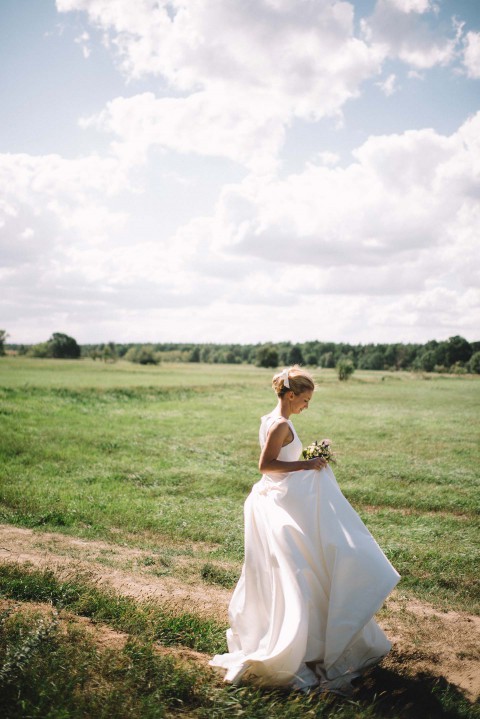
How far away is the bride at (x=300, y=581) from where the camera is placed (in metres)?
4.59

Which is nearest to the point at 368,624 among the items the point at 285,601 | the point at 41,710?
the point at 285,601

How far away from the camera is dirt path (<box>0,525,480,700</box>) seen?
5.42m

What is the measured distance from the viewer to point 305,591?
15.3ft

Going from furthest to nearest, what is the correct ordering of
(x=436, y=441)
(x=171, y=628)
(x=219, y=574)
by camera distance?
(x=436, y=441)
(x=219, y=574)
(x=171, y=628)

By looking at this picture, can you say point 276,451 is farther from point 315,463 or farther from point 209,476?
point 209,476

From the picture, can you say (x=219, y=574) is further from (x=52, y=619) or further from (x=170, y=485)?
(x=170, y=485)

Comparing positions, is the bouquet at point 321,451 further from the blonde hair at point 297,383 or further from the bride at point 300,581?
the blonde hair at point 297,383

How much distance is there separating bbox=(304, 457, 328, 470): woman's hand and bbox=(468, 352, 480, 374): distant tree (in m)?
122

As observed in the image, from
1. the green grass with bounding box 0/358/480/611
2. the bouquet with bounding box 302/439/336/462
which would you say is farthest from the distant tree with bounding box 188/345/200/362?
the bouquet with bounding box 302/439/336/462

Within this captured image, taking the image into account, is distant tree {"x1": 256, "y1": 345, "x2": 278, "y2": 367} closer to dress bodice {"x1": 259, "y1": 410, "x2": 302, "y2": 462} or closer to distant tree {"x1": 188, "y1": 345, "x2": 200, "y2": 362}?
distant tree {"x1": 188, "y1": 345, "x2": 200, "y2": 362}

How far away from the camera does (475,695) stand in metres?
4.85

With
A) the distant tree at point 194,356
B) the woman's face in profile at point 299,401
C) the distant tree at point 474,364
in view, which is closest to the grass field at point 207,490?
the woman's face in profile at point 299,401

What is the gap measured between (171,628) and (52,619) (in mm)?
1368

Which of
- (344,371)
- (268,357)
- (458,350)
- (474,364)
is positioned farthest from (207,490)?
(458,350)
